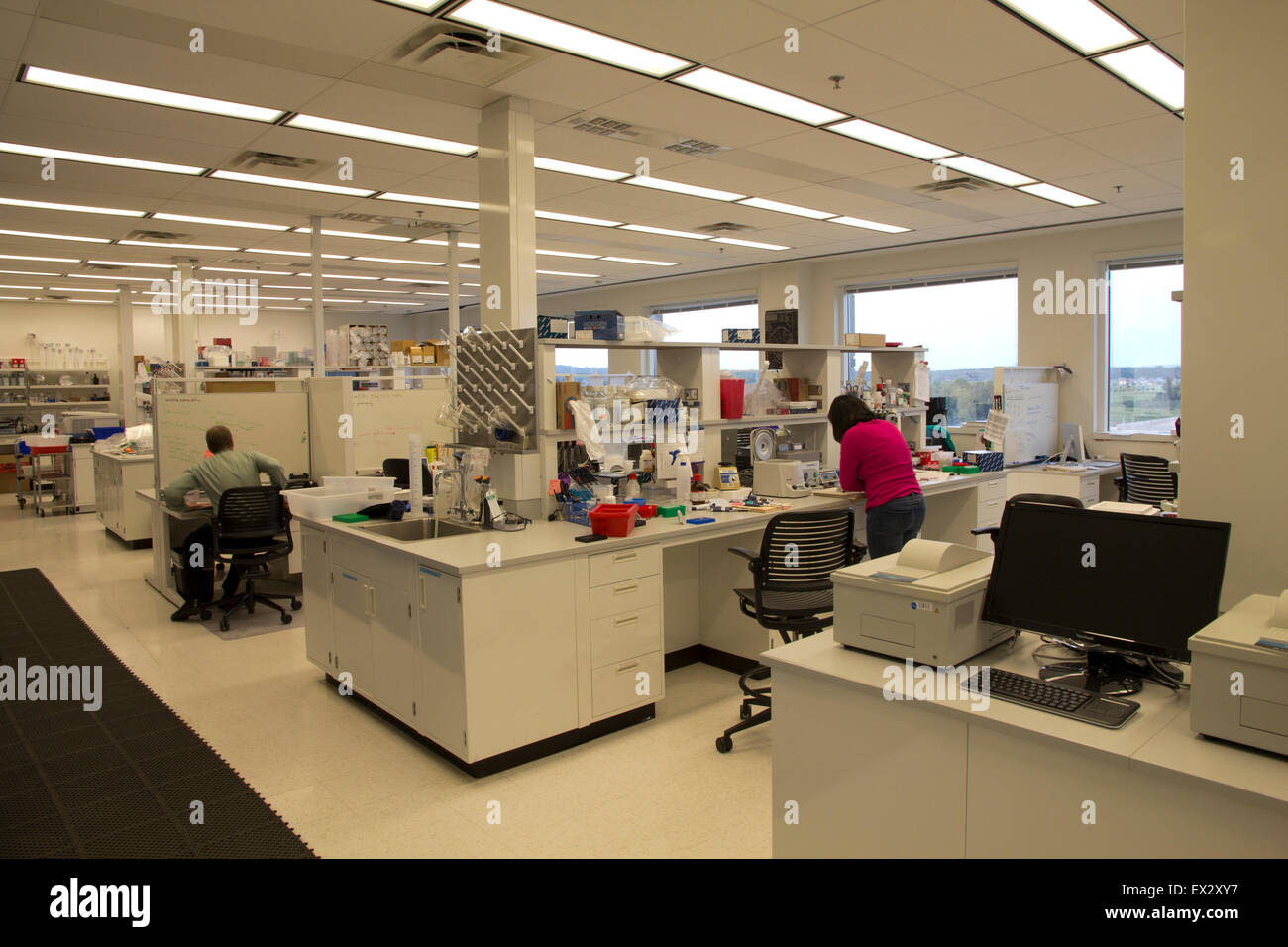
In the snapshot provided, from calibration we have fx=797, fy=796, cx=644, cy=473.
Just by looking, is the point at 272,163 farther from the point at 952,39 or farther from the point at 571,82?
the point at 952,39

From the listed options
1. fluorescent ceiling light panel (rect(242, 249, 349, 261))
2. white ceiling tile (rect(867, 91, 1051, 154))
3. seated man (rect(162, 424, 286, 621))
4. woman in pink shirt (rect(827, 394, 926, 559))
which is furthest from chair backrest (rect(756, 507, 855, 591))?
fluorescent ceiling light panel (rect(242, 249, 349, 261))

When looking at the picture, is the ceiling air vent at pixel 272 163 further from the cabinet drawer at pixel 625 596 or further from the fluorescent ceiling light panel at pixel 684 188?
the cabinet drawer at pixel 625 596

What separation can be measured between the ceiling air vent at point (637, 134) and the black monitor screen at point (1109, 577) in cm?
322

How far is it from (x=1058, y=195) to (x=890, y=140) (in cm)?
232

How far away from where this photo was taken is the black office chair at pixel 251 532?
5.20 metres

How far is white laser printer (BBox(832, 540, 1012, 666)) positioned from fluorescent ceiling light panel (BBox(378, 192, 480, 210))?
4766 millimetres

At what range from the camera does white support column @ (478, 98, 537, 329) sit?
396 centimetres

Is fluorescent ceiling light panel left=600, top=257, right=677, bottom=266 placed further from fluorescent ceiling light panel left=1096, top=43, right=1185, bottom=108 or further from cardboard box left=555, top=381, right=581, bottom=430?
fluorescent ceiling light panel left=1096, top=43, right=1185, bottom=108

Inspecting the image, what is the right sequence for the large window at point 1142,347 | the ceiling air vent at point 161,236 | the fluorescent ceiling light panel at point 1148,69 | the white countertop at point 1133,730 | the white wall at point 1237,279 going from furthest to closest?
the large window at point 1142,347 → the ceiling air vent at point 161,236 → the fluorescent ceiling light panel at point 1148,69 → the white wall at point 1237,279 → the white countertop at point 1133,730

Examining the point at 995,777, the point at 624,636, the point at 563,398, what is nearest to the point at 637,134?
the point at 563,398

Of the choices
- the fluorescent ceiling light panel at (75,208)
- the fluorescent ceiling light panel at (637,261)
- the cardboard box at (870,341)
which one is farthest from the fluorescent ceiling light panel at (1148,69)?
the fluorescent ceiling light panel at (75,208)

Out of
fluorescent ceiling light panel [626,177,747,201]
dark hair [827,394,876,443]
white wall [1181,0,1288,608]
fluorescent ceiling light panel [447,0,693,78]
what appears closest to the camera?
white wall [1181,0,1288,608]
